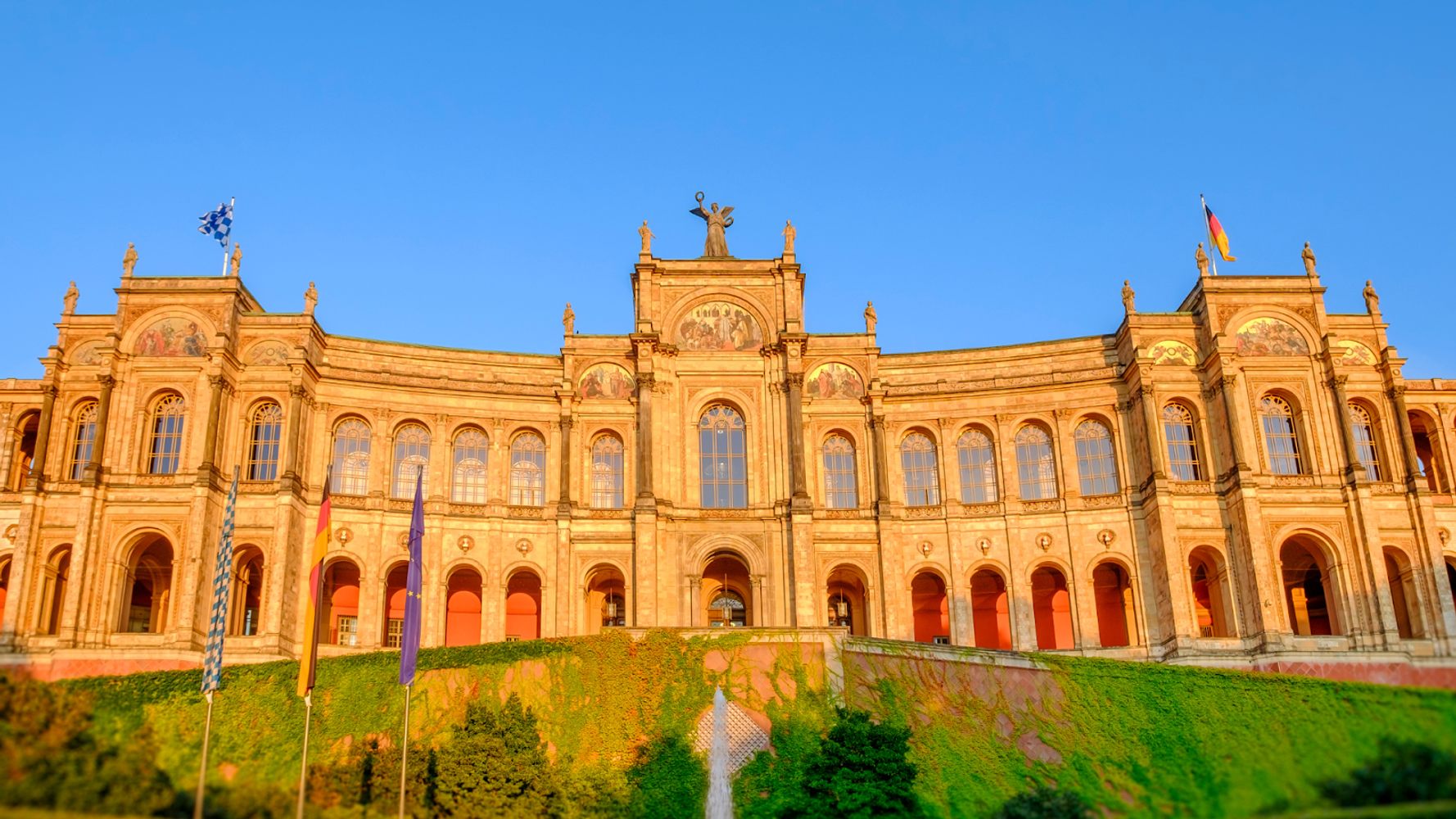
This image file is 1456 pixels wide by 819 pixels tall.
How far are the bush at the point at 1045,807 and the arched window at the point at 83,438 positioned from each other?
122 ft

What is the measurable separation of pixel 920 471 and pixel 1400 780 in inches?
1258

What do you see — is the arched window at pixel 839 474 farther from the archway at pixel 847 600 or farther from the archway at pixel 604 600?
the archway at pixel 604 600

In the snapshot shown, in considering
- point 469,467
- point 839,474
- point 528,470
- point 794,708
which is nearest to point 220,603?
point 794,708

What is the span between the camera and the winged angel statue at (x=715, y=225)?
5441 cm

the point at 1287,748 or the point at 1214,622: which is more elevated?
the point at 1214,622

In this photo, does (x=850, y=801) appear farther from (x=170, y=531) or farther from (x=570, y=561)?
(x=170, y=531)

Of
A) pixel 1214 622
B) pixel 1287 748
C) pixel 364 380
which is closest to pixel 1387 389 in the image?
pixel 1214 622

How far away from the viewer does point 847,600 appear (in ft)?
170

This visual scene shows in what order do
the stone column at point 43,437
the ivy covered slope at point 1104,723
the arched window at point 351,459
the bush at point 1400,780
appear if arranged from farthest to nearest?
the arched window at point 351,459
the stone column at point 43,437
the ivy covered slope at point 1104,723
the bush at point 1400,780

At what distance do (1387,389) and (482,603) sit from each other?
37115 millimetres

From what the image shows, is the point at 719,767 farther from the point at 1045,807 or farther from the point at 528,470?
the point at 528,470

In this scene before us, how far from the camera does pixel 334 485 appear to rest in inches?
1911

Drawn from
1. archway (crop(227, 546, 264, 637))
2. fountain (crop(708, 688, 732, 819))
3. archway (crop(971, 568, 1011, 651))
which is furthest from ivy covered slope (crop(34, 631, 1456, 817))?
archway (crop(971, 568, 1011, 651))

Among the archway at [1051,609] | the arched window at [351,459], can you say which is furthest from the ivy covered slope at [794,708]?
the archway at [1051,609]
